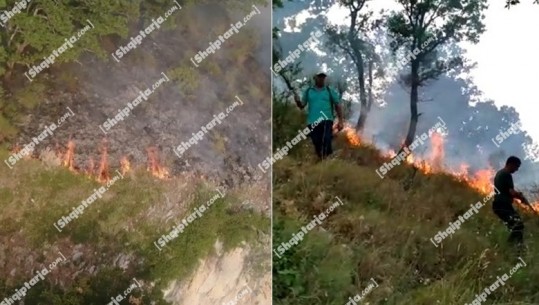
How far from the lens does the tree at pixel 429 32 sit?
274cm

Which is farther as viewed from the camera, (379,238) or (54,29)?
(379,238)

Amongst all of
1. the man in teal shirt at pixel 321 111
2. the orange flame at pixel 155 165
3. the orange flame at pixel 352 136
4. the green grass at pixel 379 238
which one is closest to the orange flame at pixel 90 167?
the orange flame at pixel 155 165

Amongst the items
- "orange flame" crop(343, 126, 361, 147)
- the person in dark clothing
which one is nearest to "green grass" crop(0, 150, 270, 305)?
"orange flame" crop(343, 126, 361, 147)

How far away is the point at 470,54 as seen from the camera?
276 cm

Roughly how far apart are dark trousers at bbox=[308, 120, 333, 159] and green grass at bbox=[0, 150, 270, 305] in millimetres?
436

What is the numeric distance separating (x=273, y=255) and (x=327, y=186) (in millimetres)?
363

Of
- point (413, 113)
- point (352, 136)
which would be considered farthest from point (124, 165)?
point (413, 113)

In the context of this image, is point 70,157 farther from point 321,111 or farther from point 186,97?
point 321,111

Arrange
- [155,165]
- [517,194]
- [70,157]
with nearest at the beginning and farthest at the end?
[70,157] < [155,165] < [517,194]

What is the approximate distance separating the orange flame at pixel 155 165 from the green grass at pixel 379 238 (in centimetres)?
48

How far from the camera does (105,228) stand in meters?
2.31

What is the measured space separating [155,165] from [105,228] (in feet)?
0.94

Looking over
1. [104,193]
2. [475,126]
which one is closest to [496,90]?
[475,126]

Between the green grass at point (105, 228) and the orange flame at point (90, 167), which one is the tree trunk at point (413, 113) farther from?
the orange flame at point (90, 167)
